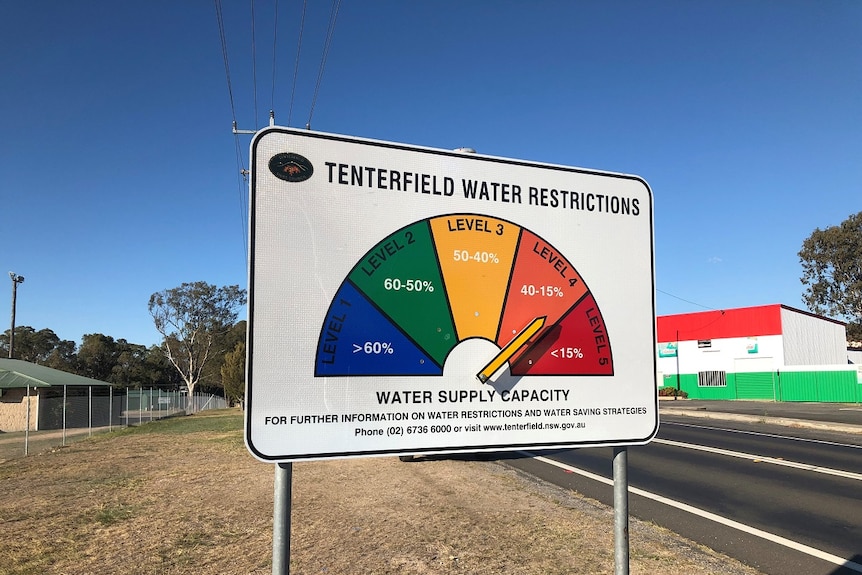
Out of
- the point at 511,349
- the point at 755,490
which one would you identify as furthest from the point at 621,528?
the point at 755,490

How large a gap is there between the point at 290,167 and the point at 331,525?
211 inches

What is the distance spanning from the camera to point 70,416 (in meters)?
25.2

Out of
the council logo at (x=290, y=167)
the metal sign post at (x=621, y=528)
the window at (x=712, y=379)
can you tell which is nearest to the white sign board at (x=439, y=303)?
the council logo at (x=290, y=167)

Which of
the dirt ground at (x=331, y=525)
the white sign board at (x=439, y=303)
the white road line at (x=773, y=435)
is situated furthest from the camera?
the white road line at (x=773, y=435)

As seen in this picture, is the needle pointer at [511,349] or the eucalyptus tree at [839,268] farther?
the eucalyptus tree at [839,268]

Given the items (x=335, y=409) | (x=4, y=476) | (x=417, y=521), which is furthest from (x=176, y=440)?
(x=335, y=409)

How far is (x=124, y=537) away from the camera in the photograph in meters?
6.09

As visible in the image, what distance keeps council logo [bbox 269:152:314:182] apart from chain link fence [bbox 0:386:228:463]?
1566cm

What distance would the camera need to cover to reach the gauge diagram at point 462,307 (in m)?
1.95

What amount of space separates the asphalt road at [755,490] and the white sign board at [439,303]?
4.35 m

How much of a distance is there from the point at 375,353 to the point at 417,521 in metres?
5.11

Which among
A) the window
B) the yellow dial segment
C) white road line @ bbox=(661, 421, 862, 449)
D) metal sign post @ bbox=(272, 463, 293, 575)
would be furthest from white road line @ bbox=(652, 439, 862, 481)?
the window

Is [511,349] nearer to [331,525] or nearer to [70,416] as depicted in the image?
[331,525]

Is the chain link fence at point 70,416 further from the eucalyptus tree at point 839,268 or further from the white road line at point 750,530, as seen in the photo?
the eucalyptus tree at point 839,268
